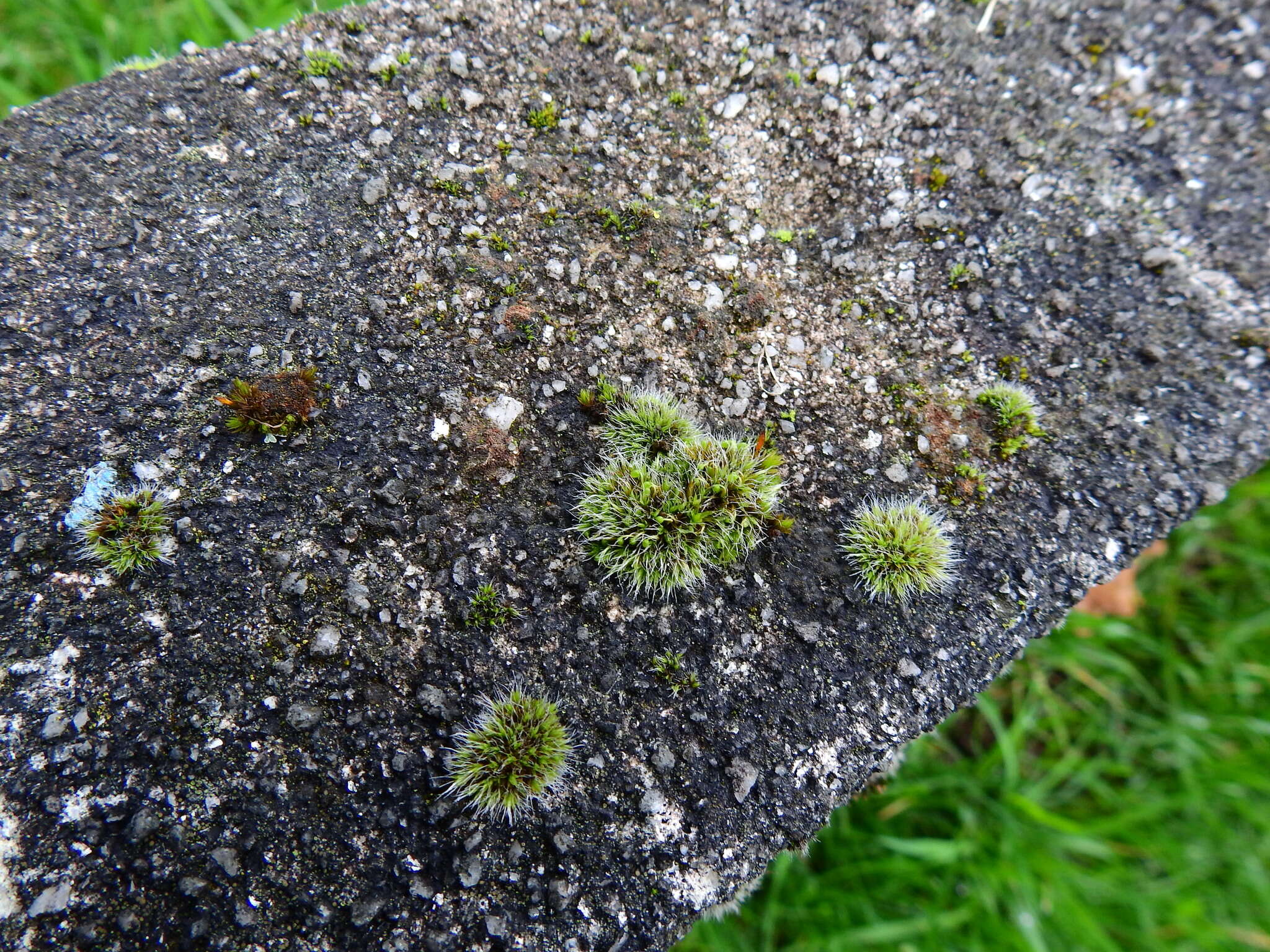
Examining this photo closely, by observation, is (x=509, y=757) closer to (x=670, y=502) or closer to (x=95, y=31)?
(x=670, y=502)

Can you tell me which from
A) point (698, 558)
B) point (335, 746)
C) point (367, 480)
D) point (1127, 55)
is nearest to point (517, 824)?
point (335, 746)

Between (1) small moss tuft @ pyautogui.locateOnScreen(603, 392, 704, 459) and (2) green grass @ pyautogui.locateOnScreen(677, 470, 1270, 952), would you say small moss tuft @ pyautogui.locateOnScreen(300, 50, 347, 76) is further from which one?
(2) green grass @ pyautogui.locateOnScreen(677, 470, 1270, 952)

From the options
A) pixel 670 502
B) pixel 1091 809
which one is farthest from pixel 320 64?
pixel 1091 809

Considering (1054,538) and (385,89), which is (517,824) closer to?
(1054,538)

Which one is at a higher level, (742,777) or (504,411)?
(504,411)

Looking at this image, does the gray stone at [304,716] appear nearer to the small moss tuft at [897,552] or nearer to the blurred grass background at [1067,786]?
the small moss tuft at [897,552]

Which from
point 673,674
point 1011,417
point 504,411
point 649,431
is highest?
point 1011,417
